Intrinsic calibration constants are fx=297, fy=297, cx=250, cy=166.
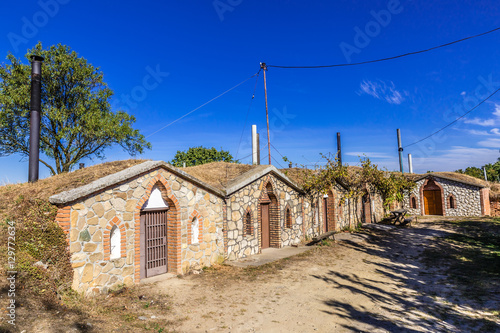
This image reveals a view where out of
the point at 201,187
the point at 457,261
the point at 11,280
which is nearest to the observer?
the point at 11,280

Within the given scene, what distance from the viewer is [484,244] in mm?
15047

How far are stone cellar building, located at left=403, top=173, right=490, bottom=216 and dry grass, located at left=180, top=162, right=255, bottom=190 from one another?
21303 mm

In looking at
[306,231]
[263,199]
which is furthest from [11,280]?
[306,231]

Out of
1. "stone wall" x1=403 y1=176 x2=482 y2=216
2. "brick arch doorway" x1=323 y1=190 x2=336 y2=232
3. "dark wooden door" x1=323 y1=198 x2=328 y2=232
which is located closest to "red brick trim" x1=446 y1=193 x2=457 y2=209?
"stone wall" x1=403 y1=176 x2=482 y2=216

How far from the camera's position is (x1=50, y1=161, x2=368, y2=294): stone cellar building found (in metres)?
7.35

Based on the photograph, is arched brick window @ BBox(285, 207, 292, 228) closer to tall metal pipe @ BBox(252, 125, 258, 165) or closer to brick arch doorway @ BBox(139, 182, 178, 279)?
tall metal pipe @ BBox(252, 125, 258, 165)

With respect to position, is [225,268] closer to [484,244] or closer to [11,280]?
[11,280]

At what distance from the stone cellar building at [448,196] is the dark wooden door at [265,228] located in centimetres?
2050

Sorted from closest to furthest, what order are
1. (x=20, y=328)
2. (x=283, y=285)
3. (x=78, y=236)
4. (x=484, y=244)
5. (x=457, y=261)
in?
(x=20, y=328), (x=78, y=236), (x=283, y=285), (x=457, y=261), (x=484, y=244)

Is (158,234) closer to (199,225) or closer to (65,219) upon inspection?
(199,225)

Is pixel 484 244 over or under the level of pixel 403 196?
under

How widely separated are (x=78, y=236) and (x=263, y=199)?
8.23m

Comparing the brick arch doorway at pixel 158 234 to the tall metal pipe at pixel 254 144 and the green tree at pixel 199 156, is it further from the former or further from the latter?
the green tree at pixel 199 156

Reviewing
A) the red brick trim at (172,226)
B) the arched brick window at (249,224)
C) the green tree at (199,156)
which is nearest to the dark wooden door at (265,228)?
the arched brick window at (249,224)
